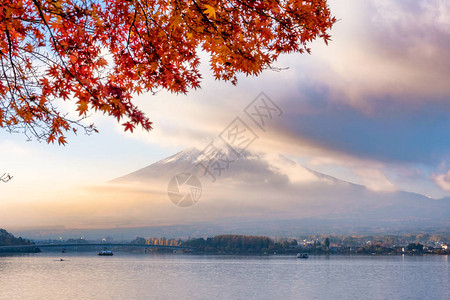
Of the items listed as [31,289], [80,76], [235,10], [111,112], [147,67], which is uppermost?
[235,10]

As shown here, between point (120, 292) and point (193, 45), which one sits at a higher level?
point (193, 45)

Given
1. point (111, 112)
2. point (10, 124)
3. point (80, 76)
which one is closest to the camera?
point (111, 112)

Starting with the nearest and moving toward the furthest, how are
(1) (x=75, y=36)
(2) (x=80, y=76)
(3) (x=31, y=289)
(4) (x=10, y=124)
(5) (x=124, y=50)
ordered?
(2) (x=80, y=76) → (1) (x=75, y=36) → (4) (x=10, y=124) → (5) (x=124, y=50) → (3) (x=31, y=289)

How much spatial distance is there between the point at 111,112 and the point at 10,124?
11.2 ft

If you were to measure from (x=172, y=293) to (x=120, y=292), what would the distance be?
688 cm

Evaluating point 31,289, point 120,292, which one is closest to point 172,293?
point 120,292

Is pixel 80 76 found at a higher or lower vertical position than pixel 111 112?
higher

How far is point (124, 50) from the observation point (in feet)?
29.6

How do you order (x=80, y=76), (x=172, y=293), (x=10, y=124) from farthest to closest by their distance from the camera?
1. (x=172, y=293)
2. (x=10, y=124)
3. (x=80, y=76)

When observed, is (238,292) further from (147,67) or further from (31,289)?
(147,67)

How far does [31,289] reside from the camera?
6081 cm

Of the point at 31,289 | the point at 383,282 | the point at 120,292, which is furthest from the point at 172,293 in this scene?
the point at 383,282

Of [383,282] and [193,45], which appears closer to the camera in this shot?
[193,45]

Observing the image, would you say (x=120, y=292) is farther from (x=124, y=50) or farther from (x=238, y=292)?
(x=124, y=50)
